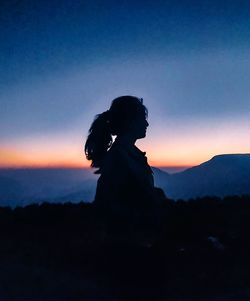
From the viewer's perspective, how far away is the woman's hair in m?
2.89

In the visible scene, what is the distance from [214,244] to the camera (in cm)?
348

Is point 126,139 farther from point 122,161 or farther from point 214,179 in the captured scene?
point 214,179

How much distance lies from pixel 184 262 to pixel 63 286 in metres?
1.16

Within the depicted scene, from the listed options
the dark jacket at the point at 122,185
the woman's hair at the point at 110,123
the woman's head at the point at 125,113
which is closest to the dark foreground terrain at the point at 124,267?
the dark jacket at the point at 122,185

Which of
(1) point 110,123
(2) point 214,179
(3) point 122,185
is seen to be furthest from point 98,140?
(2) point 214,179

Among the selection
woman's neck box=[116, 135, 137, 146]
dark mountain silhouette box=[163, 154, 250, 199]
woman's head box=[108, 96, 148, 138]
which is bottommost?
woman's neck box=[116, 135, 137, 146]

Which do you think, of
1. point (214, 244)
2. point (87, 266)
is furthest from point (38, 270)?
point (214, 244)

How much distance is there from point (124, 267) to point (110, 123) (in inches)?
46.4

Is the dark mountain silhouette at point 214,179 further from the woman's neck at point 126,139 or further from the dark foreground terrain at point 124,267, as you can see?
the woman's neck at point 126,139

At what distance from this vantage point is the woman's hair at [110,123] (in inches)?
114

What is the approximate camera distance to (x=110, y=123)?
2939 millimetres

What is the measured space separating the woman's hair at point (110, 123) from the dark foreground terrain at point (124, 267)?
0.55 metres

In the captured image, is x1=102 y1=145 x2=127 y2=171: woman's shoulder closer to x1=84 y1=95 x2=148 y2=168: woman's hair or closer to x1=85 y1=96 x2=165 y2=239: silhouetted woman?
x1=85 y1=96 x2=165 y2=239: silhouetted woman

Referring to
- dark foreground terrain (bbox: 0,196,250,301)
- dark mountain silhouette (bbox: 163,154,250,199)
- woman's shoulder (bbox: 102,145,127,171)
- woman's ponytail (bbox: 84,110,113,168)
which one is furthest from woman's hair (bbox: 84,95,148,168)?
dark mountain silhouette (bbox: 163,154,250,199)
